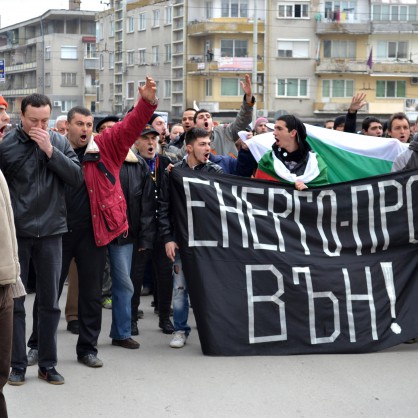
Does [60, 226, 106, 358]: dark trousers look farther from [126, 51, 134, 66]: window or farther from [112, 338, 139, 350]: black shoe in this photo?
[126, 51, 134, 66]: window

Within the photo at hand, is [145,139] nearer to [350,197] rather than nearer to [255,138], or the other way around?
[255,138]

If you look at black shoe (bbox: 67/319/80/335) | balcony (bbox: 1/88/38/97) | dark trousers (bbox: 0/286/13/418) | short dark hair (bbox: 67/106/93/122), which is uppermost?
short dark hair (bbox: 67/106/93/122)

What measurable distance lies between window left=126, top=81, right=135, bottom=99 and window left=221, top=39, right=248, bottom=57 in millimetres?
12791

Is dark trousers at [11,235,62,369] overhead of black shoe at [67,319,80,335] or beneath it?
overhead

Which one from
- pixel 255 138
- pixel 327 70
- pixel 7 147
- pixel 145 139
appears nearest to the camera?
pixel 7 147

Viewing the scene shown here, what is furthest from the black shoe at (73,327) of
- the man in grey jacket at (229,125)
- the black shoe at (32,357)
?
the man in grey jacket at (229,125)

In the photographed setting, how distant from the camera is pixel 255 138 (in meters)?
9.83

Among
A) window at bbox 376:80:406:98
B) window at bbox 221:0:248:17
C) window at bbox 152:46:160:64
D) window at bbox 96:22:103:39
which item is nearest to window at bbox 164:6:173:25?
window at bbox 152:46:160:64

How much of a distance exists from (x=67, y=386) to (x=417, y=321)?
3182mm

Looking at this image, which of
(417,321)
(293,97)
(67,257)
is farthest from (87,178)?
(293,97)

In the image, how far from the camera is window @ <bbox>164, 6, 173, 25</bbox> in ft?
255

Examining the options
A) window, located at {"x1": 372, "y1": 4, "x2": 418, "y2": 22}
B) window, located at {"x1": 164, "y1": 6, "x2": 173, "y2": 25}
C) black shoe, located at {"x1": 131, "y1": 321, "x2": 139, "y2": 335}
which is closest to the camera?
black shoe, located at {"x1": 131, "y1": 321, "x2": 139, "y2": 335}

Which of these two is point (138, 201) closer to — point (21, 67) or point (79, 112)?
point (79, 112)

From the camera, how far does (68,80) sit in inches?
3910
